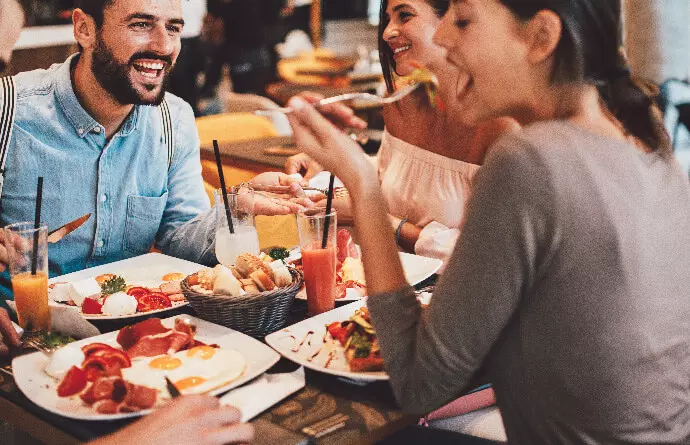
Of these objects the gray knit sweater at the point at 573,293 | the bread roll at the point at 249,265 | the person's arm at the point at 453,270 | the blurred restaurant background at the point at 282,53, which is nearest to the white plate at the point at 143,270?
the bread roll at the point at 249,265

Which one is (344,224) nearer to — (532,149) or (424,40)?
(424,40)

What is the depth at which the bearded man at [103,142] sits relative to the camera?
7.97ft

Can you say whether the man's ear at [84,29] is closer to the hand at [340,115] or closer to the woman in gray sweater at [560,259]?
the hand at [340,115]

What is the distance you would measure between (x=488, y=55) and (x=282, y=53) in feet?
26.5

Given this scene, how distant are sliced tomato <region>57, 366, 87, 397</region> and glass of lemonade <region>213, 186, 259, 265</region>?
64cm

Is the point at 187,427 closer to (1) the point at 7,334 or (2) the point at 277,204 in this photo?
(1) the point at 7,334

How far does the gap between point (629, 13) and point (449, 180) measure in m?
3.16

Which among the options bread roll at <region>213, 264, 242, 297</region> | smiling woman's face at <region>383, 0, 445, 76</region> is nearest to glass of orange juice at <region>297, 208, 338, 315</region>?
bread roll at <region>213, 264, 242, 297</region>

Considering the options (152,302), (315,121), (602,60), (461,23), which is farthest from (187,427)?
(602,60)

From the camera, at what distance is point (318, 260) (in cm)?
188

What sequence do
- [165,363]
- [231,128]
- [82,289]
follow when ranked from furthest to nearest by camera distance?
[231,128]
[82,289]
[165,363]

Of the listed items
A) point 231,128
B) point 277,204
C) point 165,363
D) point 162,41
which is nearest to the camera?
point 165,363

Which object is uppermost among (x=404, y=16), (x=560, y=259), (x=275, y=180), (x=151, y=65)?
(x=404, y=16)

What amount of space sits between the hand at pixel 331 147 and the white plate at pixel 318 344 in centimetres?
37
